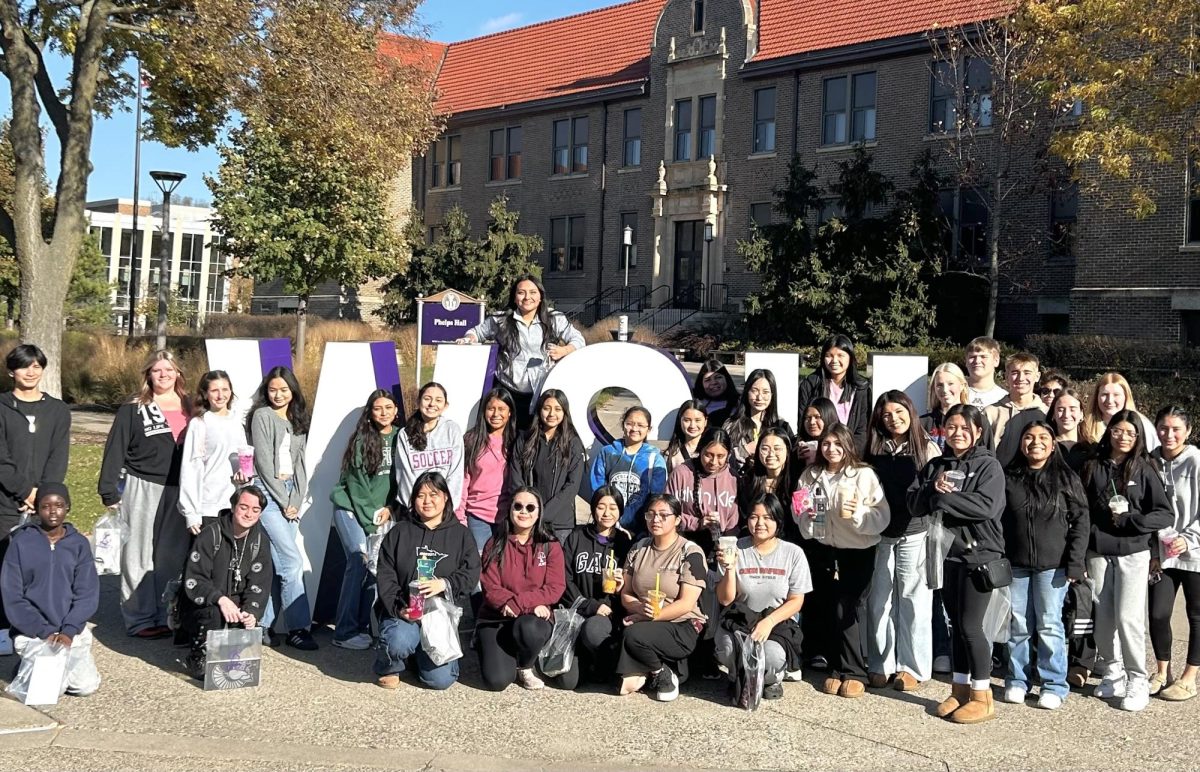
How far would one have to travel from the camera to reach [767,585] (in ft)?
21.4

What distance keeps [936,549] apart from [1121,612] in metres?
1.13

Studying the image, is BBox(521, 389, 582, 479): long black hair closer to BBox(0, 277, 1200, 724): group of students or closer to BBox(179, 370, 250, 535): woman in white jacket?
BBox(0, 277, 1200, 724): group of students

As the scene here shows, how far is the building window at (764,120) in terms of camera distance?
108 ft

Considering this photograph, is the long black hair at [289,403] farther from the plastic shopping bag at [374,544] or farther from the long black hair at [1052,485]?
the long black hair at [1052,485]

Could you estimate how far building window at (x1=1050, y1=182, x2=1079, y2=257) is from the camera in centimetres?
2611

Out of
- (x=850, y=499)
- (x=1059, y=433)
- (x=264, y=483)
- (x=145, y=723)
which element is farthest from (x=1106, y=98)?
(x=145, y=723)

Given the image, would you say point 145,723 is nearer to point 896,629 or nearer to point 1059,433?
point 896,629

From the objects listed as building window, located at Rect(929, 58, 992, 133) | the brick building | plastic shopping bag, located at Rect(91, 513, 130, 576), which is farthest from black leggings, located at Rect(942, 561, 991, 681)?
building window, located at Rect(929, 58, 992, 133)

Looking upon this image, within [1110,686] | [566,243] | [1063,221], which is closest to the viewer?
[1110,686]

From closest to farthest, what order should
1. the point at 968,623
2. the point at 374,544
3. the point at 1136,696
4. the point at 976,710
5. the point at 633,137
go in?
1. the point at 976,710
2. the point at 968,623
3. the point at 1136,696
4. the point at 374,544
5. the point at 633,137

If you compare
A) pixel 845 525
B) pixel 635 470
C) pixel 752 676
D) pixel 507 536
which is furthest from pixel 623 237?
pixel 752 676

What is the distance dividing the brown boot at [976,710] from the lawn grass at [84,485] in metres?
6.81

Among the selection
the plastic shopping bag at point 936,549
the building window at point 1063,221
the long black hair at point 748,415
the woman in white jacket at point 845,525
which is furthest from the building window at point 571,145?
the plastic shopping bag at point 936,549

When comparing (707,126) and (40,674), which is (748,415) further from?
(707,126)
